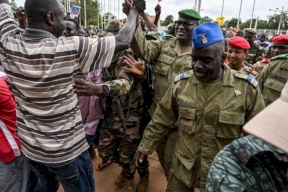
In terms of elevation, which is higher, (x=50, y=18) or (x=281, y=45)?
(x=50, y=18)

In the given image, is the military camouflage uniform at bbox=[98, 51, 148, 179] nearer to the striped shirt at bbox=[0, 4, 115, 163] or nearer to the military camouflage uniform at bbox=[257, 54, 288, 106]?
the striped shirt at bbox=[0, 4, 115, 163]

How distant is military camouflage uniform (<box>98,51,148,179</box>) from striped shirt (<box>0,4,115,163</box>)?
101cm

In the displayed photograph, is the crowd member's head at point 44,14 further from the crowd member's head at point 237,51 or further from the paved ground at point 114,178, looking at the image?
the crowd member's head at point 237,51

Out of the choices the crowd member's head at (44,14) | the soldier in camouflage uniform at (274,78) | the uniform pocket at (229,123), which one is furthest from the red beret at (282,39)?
the crowd member's head at (44,14)

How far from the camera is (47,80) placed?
5.43 feet

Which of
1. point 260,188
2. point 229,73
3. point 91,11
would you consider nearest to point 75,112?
point 229,73

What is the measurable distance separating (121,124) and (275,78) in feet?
6.58

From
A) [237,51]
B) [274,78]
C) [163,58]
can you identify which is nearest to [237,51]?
[237,51]

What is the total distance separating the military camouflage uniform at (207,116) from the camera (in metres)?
1.88

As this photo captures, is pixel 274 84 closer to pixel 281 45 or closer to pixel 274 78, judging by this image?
pixel 274 78

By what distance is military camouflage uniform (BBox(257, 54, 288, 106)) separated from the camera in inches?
123

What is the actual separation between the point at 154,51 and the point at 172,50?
0.68 ft

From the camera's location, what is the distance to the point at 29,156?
6.27 feet

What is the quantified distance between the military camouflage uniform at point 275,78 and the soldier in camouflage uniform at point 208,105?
1.43 meters
